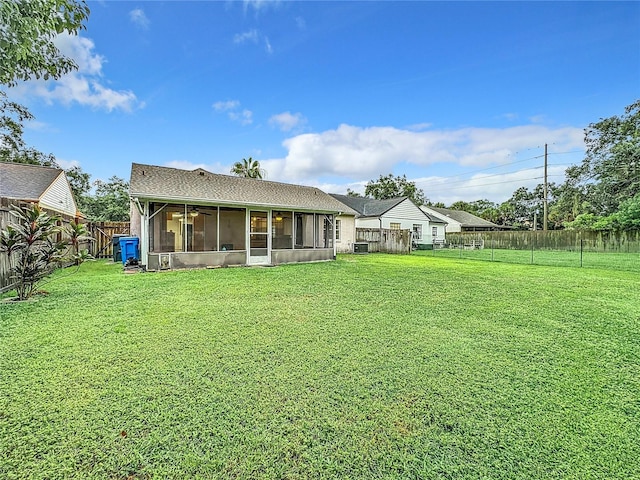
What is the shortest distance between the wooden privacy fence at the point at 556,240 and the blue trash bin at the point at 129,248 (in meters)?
17.7

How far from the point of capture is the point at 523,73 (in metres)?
14.1

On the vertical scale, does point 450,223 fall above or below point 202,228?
above

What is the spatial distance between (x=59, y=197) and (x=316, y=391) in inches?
733

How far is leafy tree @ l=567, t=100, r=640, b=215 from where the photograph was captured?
21.0m

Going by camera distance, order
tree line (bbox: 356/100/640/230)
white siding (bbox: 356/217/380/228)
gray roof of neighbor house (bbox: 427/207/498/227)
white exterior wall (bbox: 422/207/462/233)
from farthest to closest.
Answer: gray roof of neighbor house (bbox: 427/207/498/227), white exterior wall (bbox: 422/207/462/233), white siding (bbox: 356/217/380/228), tree line (bbox: 356/100/640/230)

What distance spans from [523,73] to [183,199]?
1613 cm

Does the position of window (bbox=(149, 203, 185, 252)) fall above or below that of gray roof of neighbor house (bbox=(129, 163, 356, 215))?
below

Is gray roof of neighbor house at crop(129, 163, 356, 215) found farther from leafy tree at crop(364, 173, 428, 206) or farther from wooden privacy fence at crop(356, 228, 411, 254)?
leafy tree at crop(364, 173, 428, 206)

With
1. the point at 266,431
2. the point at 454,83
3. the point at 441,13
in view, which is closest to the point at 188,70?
the point at 441,13

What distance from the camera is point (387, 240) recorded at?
1950cm

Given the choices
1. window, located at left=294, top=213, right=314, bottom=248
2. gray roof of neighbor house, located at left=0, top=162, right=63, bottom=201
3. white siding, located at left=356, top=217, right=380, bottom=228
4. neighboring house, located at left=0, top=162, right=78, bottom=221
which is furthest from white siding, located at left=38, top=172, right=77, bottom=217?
white siding, located at left=356, top=217, right=380, bottom=228

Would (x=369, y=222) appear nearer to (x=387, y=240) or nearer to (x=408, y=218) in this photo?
(x=408, y=218)

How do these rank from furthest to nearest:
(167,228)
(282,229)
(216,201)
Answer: (282,229), (216,201), (167,228)

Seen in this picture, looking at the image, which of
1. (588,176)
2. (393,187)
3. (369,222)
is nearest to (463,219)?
(393,187)
